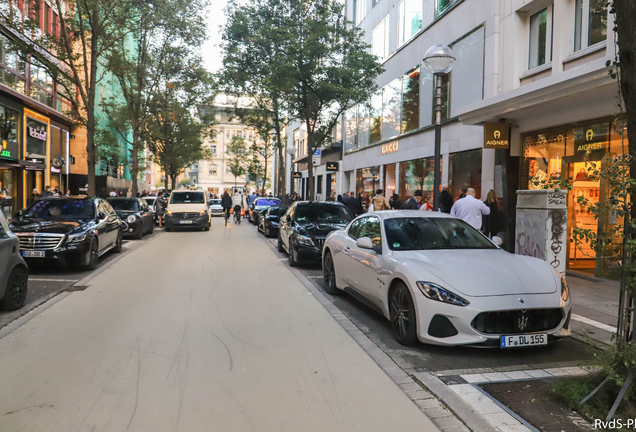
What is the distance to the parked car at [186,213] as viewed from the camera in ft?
72.1

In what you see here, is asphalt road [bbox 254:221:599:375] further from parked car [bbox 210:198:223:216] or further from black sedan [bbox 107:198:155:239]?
parked car [bbox 210:198:223:216]

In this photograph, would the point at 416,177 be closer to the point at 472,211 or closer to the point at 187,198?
the point at 187,198

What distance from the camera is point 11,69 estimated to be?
22766 mm

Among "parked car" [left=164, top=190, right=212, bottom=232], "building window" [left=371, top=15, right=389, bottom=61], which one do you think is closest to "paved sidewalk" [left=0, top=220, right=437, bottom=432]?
"parked car" [left=164, top=190, right=212, bottom=232]

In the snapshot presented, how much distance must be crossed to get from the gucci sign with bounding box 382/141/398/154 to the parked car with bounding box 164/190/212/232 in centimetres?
899

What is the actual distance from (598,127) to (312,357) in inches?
336

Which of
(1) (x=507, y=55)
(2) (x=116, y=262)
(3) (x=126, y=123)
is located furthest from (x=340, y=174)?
(2) (x=116, y=262)

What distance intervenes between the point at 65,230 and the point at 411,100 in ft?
51.6

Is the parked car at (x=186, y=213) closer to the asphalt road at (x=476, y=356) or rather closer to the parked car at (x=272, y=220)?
the parked car at (x=272, y=220)

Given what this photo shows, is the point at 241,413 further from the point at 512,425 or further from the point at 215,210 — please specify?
the point at 215,210

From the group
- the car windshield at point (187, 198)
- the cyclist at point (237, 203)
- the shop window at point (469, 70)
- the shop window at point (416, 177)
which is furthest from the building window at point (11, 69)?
the shop window at point (469, 70)

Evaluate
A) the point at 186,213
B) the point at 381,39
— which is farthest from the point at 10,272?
the point at 381,39

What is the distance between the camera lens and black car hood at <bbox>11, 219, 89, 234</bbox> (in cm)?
983

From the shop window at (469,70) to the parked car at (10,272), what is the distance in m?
12.9
